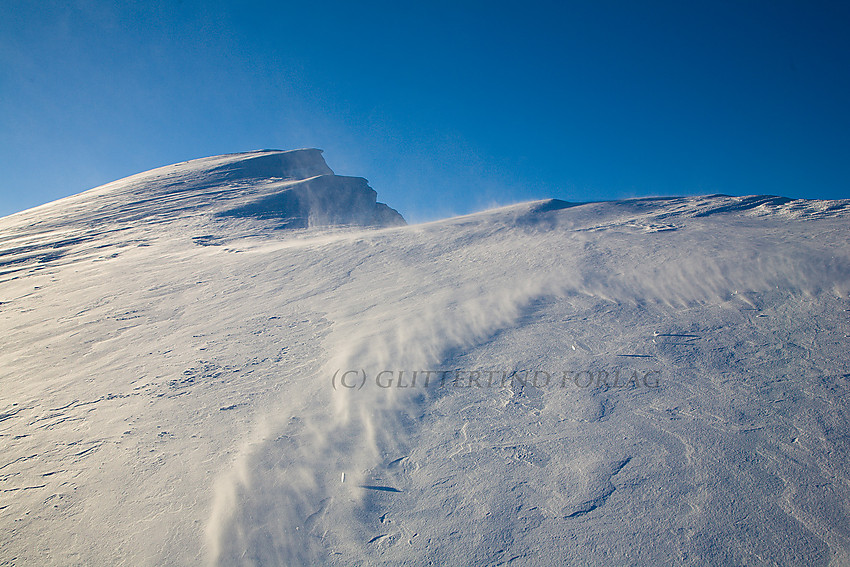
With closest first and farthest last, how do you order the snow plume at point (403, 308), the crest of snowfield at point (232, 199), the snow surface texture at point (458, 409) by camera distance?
the snow surface texture at point (458, 409)
the snow plume at point (403, 308)
the crest of snowfield at point (232, 199)

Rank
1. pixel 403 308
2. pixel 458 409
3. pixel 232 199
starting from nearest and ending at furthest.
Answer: pixel 458 409 < pixel 403 308 < pixel 232 199

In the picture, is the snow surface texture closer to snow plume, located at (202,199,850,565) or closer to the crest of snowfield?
snow plume, located at (202,199,850,565)

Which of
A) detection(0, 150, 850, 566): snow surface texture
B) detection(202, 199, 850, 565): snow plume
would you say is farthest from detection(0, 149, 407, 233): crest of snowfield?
detection(0, 150, 850, 566): snow surface texture

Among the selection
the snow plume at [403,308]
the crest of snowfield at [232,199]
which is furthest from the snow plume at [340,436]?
the crest of snowfield at [232,199]

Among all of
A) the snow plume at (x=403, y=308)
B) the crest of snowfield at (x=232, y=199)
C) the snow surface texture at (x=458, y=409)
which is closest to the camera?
the snow surface texture at (x=458, y=409)

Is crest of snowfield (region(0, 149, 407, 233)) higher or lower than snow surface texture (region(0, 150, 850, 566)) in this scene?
higher

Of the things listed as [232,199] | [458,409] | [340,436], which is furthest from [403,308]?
[232,199]

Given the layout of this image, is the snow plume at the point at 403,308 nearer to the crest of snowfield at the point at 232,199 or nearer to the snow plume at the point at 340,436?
the snow plume at the point at 340,436

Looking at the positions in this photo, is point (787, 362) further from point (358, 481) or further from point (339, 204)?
point (339, 204)

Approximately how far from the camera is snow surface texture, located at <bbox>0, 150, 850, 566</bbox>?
2207 mm

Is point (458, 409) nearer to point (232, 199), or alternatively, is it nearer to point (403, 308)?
point (403, 308)

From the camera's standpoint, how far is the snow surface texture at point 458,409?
221 centimetres

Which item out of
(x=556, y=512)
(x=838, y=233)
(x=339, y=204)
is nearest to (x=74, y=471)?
(x=556, y=512)

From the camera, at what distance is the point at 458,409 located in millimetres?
3100
